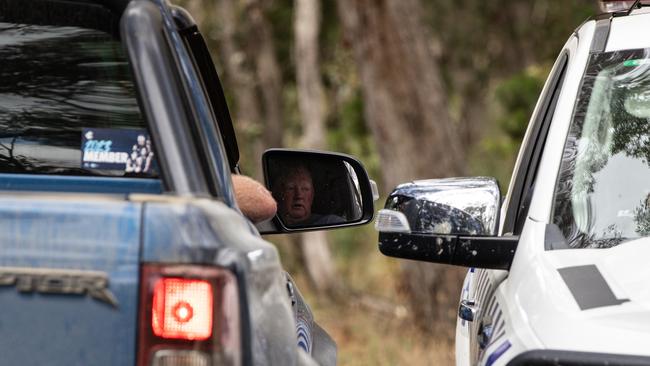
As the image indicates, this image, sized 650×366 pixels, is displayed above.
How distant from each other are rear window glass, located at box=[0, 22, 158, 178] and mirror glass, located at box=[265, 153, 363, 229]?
0.71m

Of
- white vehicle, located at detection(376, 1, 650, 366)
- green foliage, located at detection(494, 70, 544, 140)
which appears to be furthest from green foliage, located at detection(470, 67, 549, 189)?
white vehicle, located at detection(376, 1, 650, 366)

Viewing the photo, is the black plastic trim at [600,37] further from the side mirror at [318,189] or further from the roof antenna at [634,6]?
the side mirror at [318,189]

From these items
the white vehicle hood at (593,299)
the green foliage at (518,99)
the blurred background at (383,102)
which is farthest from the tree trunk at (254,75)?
the white vehicle hood at (593,299)

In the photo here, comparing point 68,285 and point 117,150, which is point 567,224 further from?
point 68,285

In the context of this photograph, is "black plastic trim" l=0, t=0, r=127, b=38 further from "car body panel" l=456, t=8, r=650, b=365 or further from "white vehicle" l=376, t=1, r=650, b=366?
"car body panel" l=456, t=8, r=650, b=365

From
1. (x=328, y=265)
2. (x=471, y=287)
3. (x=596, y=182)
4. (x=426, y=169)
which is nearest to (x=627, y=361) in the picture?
(x=596, y=182)

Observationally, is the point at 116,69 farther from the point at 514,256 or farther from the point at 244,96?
the point at 244,96

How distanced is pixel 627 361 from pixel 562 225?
71 cm

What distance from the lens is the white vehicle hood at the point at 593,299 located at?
9.08ft

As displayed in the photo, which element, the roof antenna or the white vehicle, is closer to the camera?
the white vehicle

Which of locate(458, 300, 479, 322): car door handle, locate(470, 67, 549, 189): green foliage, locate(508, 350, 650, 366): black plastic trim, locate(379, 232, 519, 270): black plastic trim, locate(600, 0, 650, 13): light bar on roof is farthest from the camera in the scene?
locate(470, 67, 549, 189): green foliage

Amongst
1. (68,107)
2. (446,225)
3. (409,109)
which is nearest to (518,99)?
(409,109)

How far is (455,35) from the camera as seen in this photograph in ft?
92.8

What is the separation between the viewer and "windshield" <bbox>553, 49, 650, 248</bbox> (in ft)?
11.0
